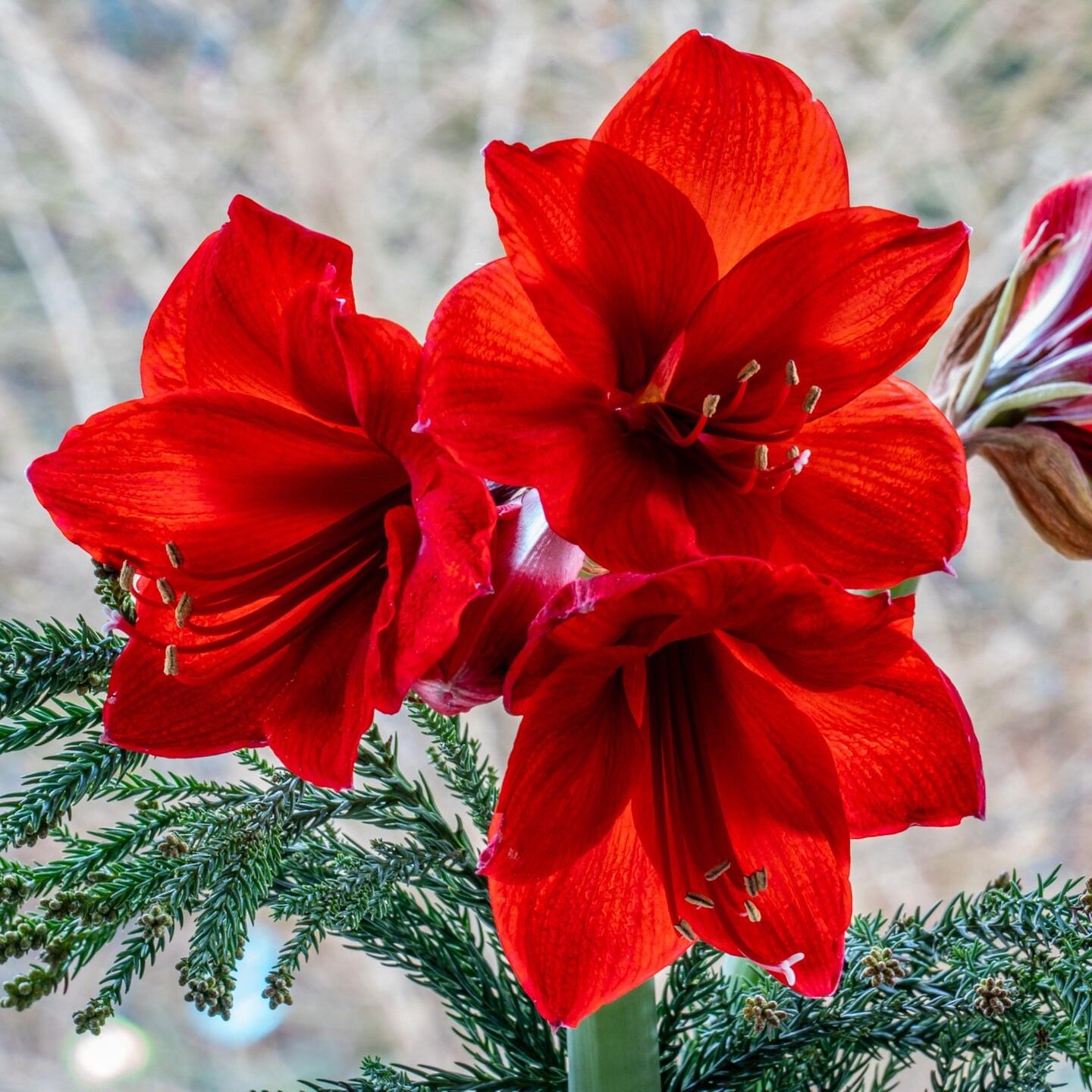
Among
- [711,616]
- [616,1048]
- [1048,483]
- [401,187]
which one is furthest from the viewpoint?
[401,187]

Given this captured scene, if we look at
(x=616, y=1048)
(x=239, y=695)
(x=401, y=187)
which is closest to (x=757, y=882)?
(x=616, y=1048)

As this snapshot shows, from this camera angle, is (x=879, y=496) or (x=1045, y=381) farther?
(x=1045, y=381)

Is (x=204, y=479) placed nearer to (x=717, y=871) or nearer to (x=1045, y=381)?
(x=717, y=871)

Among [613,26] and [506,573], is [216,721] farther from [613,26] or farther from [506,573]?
[613,26]

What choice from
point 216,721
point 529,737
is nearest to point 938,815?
point 529,737

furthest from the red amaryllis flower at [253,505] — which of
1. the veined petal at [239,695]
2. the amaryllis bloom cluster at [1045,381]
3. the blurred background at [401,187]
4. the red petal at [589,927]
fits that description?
the blurred background at [401,187]
